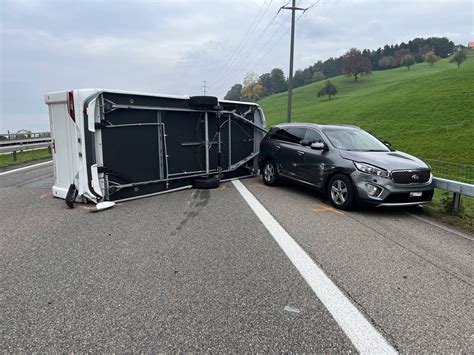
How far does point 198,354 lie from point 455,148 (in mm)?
21540

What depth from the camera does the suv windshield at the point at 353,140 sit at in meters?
7.65

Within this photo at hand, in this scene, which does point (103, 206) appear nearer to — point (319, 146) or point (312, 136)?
point (319, 146)

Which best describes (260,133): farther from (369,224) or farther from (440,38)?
(440,38)

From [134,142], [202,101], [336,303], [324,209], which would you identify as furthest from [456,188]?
[134,142]

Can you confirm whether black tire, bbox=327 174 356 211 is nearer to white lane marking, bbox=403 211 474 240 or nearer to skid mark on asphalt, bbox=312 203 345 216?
skid mark on asphalt, bbox=312 203 345 216

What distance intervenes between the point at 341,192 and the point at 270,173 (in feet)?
9.34

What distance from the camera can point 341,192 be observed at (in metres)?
7.08


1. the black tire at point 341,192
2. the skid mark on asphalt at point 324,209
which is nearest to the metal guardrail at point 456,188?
the black tire at point 341,192


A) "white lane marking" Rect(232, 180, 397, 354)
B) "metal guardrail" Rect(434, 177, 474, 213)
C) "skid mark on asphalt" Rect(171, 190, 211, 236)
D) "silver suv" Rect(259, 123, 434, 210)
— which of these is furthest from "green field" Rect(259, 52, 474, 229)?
"skid mark on asphalt" Rect(171, 190, 211, 236)

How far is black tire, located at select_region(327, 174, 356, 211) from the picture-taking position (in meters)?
6.82

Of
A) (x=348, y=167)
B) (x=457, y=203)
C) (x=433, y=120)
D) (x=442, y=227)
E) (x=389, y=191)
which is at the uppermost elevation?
(x=433, y=120)

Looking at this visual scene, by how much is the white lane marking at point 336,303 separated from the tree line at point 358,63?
3999 inches

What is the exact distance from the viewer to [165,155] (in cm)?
827

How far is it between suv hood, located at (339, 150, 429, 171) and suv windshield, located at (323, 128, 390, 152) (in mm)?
361
